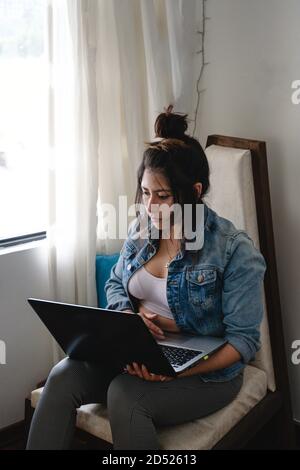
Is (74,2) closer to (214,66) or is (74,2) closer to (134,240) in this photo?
(214,66)

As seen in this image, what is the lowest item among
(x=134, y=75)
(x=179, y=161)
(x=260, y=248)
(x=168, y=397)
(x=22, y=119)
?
(x=168, y=397)

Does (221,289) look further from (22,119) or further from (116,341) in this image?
(22,119)

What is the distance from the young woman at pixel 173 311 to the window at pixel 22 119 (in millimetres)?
478

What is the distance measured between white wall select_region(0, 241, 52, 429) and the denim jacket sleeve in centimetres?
70

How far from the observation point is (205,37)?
6.68 feet

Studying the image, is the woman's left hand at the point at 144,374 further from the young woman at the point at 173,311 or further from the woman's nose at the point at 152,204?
the woman's nose at the point at 152,204

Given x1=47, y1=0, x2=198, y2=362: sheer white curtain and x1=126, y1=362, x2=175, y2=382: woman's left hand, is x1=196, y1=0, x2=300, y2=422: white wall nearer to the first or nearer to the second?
x1=47, y1=0, x2=198, y2=362: sheer white curtain

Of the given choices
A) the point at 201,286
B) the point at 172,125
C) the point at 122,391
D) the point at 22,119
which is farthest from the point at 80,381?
the point at 22,119

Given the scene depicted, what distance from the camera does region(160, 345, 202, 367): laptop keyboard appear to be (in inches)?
54.6

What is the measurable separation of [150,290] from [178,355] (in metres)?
0.25

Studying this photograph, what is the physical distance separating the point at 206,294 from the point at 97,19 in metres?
0.96

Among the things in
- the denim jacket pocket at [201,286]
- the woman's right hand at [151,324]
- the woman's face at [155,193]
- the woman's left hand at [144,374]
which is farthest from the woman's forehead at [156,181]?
the woman's left hand at [144,374]

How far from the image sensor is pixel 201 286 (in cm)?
149

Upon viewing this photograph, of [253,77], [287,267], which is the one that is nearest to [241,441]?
[287,267]
